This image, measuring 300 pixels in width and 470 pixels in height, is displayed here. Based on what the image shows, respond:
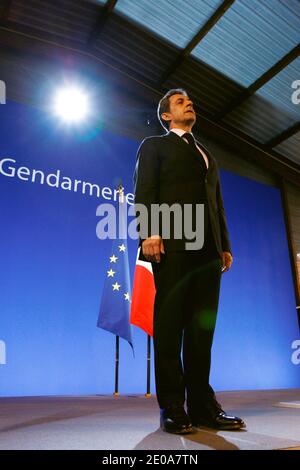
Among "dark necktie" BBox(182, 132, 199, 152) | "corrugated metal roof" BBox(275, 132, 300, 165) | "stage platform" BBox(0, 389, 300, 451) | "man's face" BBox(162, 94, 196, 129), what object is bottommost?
"stage platform" BBox(0, 389, 300, 451)

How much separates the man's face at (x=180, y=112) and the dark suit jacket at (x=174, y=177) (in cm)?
8

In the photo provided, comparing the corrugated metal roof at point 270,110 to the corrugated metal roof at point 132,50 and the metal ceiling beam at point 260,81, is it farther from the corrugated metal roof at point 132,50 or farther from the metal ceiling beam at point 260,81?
the corrugated metal roof at point 132,50

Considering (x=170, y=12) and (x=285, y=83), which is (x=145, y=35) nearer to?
(x=170, y=12)

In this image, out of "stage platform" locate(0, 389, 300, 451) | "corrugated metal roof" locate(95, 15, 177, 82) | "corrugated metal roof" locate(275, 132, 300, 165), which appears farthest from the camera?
"corrugated metal roof" locate(275, 132, 300, 165)

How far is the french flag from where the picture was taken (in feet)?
9.89

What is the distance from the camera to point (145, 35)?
431 centimetres

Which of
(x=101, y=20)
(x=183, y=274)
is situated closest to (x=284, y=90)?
(x=101, y=20)

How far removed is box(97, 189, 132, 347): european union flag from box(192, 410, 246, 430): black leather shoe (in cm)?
203

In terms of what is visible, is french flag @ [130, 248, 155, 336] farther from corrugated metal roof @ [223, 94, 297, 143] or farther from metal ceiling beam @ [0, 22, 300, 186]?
corrugated metal roof @ [223, 94, 297, 143]

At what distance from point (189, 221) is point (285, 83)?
423cm

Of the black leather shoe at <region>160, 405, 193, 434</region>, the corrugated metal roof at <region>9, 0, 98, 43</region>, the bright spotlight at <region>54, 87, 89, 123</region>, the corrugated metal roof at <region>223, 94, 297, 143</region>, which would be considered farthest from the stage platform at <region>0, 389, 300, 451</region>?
→ the corrugated metal roof at <region>223, 94, 297, 143</region>

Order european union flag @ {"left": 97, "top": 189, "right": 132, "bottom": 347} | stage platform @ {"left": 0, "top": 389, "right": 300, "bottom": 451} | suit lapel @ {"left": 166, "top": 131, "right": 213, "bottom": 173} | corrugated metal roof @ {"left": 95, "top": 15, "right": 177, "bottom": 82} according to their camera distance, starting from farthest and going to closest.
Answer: corrugated metal roof @ {"left": 95, "top": 15, "right": 177, "bottom": 82} < european union flag @ {"left": 97, "top": 189, "right": 132, "bottom": 347} < suit lapel @ {"left": 166, "top": 131, "right": 213, "bottom": 173} < stage platform @ {"left": 0, "top": 389, "right": 300, "bottom": 451}

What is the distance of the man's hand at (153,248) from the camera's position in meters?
1.17

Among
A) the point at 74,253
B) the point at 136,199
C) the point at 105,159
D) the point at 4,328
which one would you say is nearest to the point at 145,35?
the point at 105,159
